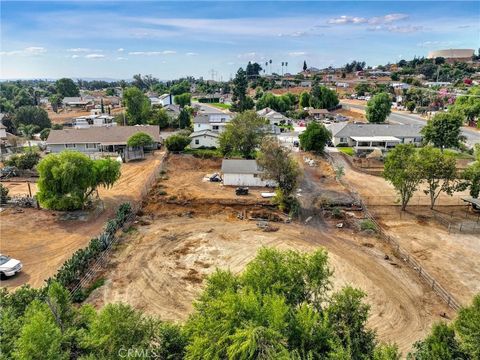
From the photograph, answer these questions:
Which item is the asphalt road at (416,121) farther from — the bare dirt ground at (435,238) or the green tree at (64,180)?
the green tree at (64,180)

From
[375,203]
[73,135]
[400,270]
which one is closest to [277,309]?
[400,270]

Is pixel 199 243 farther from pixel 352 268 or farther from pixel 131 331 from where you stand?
pixel 131 331

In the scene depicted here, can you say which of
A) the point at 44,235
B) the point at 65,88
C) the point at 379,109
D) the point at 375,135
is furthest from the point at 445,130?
the point at 65,88

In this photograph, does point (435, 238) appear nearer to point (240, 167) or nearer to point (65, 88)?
point (240, 167)

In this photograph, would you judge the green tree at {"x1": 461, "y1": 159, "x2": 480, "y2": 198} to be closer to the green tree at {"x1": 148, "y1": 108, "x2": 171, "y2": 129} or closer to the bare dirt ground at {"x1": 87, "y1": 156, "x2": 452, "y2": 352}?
the bare dirt ground at {"x1": 87, "y1": 156, "x2": 452, "y2": 352}

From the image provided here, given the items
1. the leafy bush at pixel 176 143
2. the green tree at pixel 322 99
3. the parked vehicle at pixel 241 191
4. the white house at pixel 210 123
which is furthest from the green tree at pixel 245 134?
the green tree at pixel 322 99

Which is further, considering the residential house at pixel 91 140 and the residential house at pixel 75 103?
the residential house at pixel 75 103

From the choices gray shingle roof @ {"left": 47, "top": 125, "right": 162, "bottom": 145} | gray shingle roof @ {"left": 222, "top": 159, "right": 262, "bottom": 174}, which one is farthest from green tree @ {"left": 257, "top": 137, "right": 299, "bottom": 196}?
gray shingle roof @ {"left": 47, "top": 125, "right": 162, "bottom": 145}
